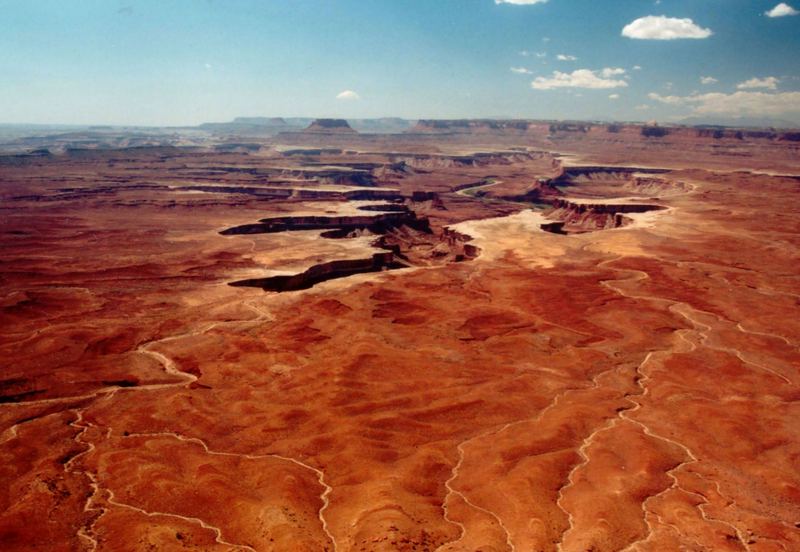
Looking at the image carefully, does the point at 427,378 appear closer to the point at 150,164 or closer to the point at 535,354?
the point at 535,354

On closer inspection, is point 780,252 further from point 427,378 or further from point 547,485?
point 547,485

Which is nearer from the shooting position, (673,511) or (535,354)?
(673,511)

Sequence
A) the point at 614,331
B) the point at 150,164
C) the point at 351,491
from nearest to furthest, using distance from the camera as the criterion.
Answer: the point at 351,491 → the point at 614,331 → the point at 150,164

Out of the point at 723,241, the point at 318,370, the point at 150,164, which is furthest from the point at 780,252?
the point at 150,164

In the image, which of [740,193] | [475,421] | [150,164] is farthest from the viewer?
[150,164]

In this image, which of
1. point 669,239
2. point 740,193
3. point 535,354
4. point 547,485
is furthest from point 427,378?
point 740,193

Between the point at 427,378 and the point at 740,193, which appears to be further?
the point at 740,193
